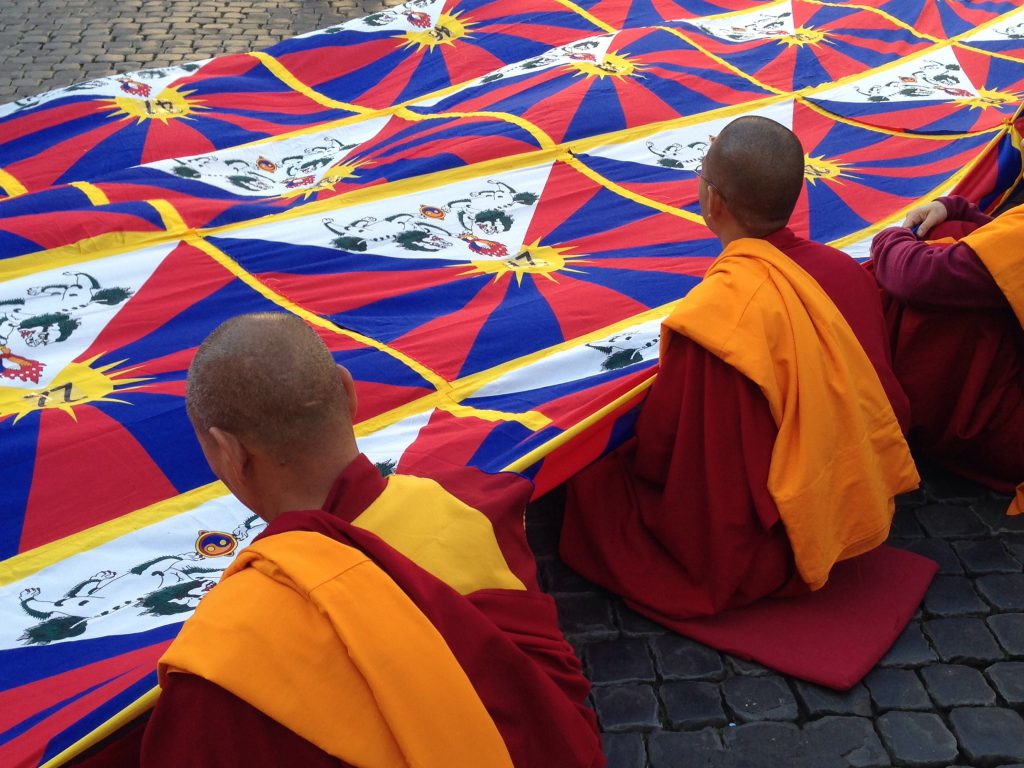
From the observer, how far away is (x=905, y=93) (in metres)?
5.48

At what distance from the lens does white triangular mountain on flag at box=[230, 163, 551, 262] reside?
3934mm

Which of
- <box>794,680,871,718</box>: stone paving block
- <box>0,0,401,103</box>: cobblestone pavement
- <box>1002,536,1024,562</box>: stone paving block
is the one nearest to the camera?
<box>794,680,871,718</box>: stone paving block

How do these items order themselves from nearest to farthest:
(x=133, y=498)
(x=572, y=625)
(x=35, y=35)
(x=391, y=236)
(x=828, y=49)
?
(x=133, y=498) → (x=572, y=625) → (x=391, y=236) → (x=828, y=49) → (x=35, y=35)

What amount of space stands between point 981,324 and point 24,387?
3050mm

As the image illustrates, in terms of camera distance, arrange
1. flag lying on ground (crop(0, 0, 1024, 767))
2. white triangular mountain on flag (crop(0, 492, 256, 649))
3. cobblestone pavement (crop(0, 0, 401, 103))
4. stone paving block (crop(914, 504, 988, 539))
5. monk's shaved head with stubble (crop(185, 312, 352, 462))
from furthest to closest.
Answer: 1. cobblestone pavement (crop(0, 0, 401, 103))
2. stone paving block (crop(914, 504, 988, 539))
3. flag lying on ground (crop(0, 0, 1024, 767))
4. white triangular mountain on flag (crop(0, 492, 256, 649))
5. monk's shaved head with stubble (crop(185, 312, 352, 462))

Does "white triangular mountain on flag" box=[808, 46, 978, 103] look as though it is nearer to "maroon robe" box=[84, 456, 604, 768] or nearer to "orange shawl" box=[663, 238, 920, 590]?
"orange shawl" box=[663, 238, 920, 590]

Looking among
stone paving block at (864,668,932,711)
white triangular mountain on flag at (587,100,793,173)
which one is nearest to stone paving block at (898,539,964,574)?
stone paving block at (864,668,932,711)

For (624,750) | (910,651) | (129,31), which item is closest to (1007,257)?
(910,651)

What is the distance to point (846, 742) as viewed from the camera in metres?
2.70

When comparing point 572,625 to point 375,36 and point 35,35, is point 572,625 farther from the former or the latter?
point 35,35

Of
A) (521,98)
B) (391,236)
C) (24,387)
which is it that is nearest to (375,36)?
(521,98)

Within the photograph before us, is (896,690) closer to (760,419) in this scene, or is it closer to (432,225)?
(760,419)

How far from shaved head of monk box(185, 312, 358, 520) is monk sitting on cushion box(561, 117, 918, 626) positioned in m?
1.31

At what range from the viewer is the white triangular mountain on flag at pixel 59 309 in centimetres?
320
